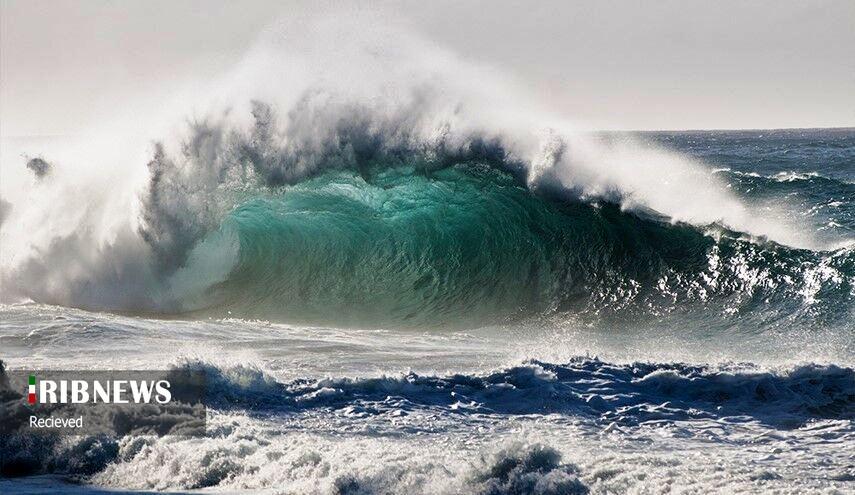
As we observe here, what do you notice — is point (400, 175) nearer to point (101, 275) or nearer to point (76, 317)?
point (101, 275)

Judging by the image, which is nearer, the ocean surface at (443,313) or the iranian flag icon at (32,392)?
the ocean surface at (443,313)

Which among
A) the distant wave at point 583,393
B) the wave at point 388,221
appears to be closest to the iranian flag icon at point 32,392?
the distant wave at point 583,393

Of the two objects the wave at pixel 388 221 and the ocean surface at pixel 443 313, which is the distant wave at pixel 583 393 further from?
the wave at pixel 388 221

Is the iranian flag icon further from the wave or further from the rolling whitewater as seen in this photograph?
the wave

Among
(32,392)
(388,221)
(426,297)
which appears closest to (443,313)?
(426,297)

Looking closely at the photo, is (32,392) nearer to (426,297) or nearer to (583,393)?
(583,393)

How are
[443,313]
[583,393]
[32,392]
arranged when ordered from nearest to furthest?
[32,392] < [583,393] < [443,313]
